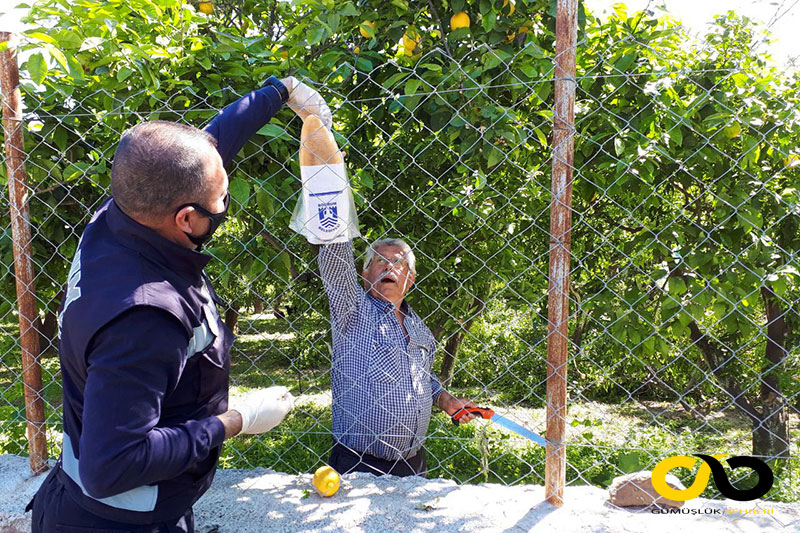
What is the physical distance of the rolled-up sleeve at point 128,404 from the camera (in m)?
1.16

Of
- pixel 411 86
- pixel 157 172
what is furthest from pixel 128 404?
pixel 411 86

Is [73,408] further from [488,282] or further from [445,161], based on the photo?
[488,282]

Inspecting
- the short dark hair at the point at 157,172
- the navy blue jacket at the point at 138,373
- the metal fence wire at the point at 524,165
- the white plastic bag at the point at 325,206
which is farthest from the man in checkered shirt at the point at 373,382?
the short dark hair at the point at 157,172

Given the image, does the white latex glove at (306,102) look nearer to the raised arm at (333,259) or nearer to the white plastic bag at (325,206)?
the raised arm at (333,259)

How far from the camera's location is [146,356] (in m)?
1.19

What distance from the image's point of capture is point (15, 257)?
229cm

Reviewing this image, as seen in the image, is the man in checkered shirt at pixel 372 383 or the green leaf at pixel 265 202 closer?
the green leaf at pixel 265 202

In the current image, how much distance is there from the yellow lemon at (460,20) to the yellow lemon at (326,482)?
1627mm

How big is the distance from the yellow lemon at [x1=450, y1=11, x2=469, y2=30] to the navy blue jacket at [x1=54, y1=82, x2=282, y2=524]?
130 centimetres

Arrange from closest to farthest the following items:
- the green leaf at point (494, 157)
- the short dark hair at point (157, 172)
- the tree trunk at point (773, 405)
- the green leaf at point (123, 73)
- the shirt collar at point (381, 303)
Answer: the short dark hair at point (157, 172) → the green leaf at point (123, 73) → the green leaf at point (494, 157) → the shirt collar at point (381, 303) → the tree trunk at point (773, 405)

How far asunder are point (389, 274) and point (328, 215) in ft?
1.55

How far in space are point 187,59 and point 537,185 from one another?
1.51 m

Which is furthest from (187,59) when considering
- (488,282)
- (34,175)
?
(488,282)

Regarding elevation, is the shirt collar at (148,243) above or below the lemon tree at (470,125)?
below
